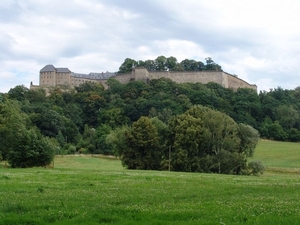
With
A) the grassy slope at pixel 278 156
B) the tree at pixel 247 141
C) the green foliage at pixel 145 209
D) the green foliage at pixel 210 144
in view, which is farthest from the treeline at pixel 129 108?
the green foliage at pixel 145 209

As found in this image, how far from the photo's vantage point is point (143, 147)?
2354 inches

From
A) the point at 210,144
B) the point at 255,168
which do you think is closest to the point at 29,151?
the point at 210,144

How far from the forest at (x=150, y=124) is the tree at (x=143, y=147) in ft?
0.51

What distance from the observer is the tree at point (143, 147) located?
59312 mm

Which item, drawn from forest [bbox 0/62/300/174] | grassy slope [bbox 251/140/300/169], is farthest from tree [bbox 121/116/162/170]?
grassy slope [bbox 251/140/300/169]

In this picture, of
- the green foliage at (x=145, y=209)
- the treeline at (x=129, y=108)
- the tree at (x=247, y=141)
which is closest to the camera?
the green foliage at (x=145, y=209)

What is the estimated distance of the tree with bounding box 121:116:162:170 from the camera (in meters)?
59.3

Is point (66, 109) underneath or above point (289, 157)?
above

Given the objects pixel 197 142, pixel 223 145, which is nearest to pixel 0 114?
pixel 197 142

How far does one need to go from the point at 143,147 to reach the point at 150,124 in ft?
12.6

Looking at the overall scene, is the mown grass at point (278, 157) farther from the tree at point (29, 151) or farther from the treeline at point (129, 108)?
the tree at point (29, 151)

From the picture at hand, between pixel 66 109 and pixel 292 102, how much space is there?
323ft

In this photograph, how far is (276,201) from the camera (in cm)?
1399

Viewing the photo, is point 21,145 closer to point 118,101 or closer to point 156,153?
point 156,153
